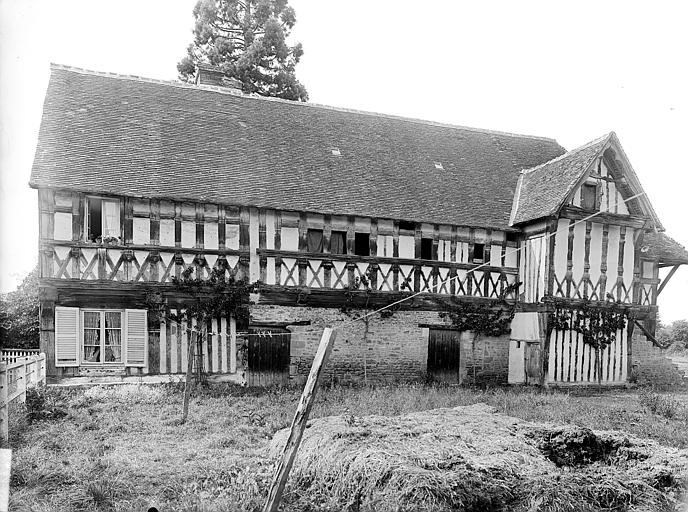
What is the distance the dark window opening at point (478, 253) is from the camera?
14.6 meters

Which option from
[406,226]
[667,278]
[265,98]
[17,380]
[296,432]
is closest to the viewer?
[296,432]

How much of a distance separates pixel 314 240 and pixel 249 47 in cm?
1147

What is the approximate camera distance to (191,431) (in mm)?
8414

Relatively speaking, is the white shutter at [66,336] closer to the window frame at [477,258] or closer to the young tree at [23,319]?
the young tree at [23,319]

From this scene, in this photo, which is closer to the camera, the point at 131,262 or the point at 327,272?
the point at 131,262

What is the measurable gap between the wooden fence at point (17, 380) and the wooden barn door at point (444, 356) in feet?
29.8

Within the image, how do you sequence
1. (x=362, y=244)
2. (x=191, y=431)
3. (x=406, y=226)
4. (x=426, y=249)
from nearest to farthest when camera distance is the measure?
1. (x=191, y=431)
2. (x=362, y=244)
3. (x=406, y=226)
4. (x=426, y=249)

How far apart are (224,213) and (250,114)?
4389mm

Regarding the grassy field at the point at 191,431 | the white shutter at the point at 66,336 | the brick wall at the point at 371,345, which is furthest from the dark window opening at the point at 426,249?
the white shutter at the point at 66,336

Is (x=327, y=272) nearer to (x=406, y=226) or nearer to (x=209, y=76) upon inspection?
(x=406, y=226)

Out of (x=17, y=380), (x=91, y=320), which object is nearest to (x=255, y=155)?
(x=91, y=320)

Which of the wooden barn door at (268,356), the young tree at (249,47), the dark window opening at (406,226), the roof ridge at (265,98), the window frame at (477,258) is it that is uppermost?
the young tree at (249,47)

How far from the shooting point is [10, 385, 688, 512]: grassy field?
5.82 metres

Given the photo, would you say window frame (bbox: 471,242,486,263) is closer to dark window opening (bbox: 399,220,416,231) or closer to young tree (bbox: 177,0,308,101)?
dark window opening (bbox: 399,220,416,231)
